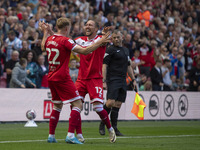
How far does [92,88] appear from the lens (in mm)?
9758

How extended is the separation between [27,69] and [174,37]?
11708mm

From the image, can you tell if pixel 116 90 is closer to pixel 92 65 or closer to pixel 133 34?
pixel 92 65

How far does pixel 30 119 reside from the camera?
14617mm

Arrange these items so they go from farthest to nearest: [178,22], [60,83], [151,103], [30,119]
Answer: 1. [178,22]
2. [151,103]
3. [30,119]
4. [60,83]

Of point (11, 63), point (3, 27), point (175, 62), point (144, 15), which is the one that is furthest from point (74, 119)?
point (144, 15)

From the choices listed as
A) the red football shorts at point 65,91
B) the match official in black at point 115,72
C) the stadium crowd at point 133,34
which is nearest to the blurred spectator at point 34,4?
the stadium crowd at point 133,34

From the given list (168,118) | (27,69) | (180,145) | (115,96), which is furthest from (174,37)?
(180,145)

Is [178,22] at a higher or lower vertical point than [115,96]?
higher

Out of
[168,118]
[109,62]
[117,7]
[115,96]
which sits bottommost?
[168,118]

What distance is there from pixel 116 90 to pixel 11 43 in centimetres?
672

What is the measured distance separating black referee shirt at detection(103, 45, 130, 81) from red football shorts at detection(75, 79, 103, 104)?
1849 mm

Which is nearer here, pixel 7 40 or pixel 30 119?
pixel 30 119

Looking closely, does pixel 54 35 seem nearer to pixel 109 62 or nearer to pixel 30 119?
pixel 109 62

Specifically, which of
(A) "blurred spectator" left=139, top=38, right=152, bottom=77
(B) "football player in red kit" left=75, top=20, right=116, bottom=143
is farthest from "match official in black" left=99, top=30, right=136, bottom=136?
(A) "blurred spectator" left=139, top=38, right=152, bottom=77
